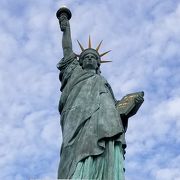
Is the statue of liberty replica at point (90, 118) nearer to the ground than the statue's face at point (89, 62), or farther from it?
nearer to the ground

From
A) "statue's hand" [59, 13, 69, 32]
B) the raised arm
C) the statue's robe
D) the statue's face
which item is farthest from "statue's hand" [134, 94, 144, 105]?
"statue's hand" [59, 13, 69, 32]

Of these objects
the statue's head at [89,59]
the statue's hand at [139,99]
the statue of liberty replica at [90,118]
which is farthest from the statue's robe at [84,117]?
the statue's hand at [139,99]

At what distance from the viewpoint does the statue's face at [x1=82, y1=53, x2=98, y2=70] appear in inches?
501

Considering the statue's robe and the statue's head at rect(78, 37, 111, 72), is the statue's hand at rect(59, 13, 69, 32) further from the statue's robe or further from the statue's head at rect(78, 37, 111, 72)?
the statue's robe

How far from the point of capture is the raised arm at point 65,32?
13.2 m

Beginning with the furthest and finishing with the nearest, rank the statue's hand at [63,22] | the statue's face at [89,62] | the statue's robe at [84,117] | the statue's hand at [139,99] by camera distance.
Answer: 1. the statue's hand at [63,22]
2. the statue's face at [89,62]
3. the statue's hand at [139,99]
4. the statue's robe at [84,117]

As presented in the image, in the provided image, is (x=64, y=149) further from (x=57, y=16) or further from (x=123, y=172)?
(x=57, y=16)

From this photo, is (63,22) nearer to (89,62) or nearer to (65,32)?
(65,32)

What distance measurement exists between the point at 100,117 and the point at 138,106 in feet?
3.25

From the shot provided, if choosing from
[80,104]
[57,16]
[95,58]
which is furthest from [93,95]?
[57,16]

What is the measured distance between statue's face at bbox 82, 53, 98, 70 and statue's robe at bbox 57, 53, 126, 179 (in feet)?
0.50

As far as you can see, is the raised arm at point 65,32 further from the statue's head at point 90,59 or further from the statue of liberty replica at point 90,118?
the statue's head at point 90,59

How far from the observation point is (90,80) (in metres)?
12.3

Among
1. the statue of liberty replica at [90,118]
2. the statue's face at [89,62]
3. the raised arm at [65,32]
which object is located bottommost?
the statue of liberty replica at [90,118]
